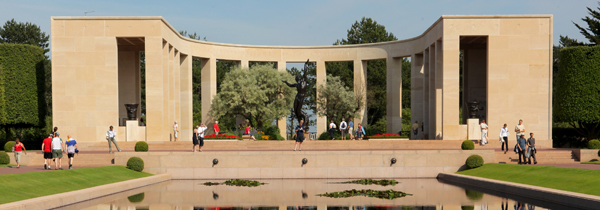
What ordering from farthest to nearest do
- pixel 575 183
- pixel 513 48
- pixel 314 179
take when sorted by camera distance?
pixel 513 48
pixel 314 179
pixel 575 183

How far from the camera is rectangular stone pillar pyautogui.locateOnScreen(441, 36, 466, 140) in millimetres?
38594

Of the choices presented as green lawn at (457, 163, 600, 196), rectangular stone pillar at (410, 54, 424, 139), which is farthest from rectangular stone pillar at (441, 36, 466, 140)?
green lawn at (457, 163, 600, 196)

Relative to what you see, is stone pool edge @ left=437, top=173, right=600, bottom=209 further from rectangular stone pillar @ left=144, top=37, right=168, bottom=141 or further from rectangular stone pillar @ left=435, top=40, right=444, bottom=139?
rectangular stone pillar @ left=144, top=37, right=168, bottom=141

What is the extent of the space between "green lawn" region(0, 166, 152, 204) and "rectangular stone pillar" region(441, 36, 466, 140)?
2252 cm

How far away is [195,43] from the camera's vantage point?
49969mm

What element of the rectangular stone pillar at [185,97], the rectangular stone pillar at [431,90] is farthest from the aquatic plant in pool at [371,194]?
the rectangular stone pillar at [185,97]

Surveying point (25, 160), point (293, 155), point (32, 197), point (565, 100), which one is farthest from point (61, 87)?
point (565, 100)

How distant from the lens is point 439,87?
41.0m

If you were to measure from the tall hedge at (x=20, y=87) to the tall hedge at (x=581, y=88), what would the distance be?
3916cm

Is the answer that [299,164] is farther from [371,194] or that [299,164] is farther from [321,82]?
[321,82]

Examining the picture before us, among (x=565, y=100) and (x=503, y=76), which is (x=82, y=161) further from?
(x=565, y=100)

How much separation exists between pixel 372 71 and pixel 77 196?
55317mm

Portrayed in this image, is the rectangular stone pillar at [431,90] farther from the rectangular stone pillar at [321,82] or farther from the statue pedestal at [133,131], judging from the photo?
the statue pedestal at [133,131]

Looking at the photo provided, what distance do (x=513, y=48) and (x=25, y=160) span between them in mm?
31682
